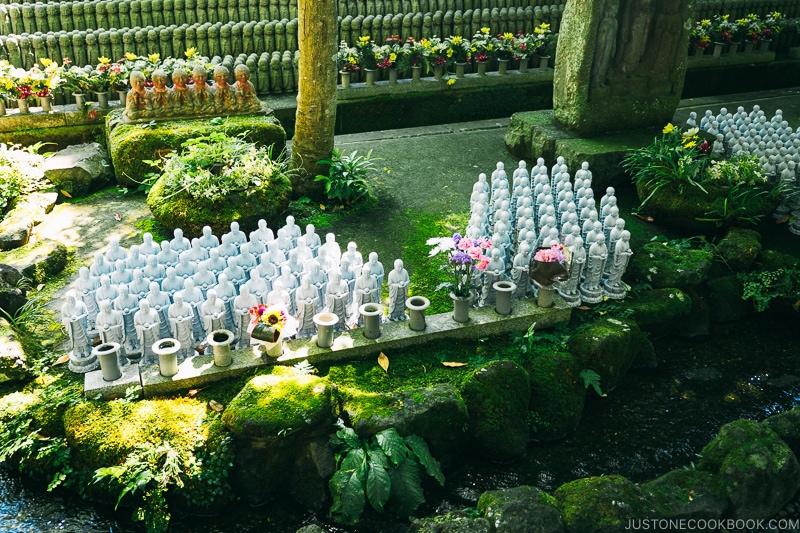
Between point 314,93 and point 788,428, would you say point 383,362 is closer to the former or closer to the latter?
point 788,428

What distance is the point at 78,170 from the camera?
8820mm

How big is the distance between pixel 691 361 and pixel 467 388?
100 inches

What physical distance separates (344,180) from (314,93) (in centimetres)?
109

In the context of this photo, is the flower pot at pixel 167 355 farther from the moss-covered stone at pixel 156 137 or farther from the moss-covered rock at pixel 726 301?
the moss-covered rock at pixel 726 301

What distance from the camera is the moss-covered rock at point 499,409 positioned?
5398 mm

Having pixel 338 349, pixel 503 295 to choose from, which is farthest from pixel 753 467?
pixel 338 349

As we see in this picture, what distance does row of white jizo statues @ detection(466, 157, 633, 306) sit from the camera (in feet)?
21.6

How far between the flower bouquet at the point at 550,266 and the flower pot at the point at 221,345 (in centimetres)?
274

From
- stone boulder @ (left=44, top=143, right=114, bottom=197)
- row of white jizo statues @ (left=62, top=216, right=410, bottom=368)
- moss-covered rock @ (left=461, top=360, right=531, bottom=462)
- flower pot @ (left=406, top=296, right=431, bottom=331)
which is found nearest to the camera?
moss-covered rock @ (left=461, top=360, right=531, bottom=462)

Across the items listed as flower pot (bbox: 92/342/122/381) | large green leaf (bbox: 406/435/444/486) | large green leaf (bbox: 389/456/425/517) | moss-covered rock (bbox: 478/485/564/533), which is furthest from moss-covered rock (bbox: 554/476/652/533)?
flower pot (bbox: 92/342/122/381)

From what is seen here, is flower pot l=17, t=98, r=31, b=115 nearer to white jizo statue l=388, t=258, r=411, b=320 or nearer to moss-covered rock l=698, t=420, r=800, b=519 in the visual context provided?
white jizo statue l=388, t=258, r=411, b=320

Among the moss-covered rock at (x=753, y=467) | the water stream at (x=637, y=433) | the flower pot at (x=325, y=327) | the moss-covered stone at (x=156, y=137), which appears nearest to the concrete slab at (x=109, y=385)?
the water stream at (x=637, y=433)

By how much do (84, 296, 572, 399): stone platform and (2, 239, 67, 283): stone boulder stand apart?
1.97 meters

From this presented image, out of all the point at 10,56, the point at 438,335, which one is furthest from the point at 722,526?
the point at 10,56
